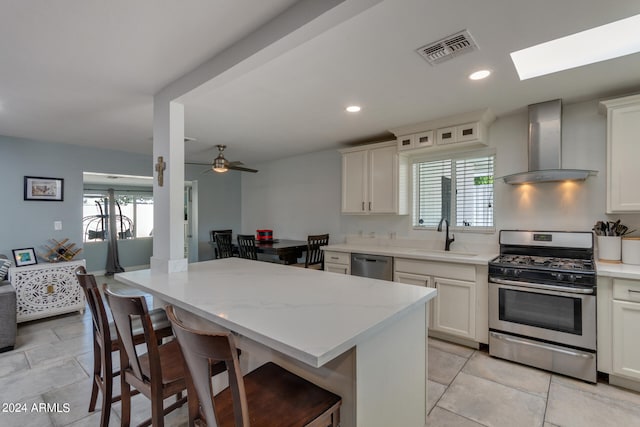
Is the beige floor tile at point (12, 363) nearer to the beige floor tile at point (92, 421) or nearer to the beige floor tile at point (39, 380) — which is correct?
the beige floor tile at point (39, 380)

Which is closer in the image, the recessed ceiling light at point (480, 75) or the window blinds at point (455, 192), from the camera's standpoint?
the recessed ceiling light at point (480, 75)

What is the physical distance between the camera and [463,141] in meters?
3.22

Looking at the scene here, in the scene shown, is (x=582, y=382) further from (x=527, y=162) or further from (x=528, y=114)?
(x=528, y=114)

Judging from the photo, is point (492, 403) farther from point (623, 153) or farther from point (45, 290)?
point (45, 290)

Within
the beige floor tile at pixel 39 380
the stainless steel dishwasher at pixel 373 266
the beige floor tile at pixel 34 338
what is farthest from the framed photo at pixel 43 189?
the stainless steel dishwasher at pixel 373 266

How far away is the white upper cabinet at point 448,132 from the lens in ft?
10.3

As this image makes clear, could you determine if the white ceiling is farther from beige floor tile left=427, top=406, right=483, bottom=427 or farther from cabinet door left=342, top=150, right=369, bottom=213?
beige floor tile left=427, top=406, right=483, bottom=427

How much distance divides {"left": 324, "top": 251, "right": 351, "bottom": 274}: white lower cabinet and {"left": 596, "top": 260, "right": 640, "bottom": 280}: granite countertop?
7.72ft

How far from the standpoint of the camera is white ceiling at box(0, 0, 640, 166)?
158cm

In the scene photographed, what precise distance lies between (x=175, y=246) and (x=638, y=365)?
3571 mm

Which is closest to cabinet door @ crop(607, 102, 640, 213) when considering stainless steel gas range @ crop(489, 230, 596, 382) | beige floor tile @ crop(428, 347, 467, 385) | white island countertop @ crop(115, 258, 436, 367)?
stainless steel gas range @ crop(489, 230, 596, 382)

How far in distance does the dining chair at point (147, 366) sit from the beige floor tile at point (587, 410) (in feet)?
7.29

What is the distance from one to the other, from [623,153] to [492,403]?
7.31 feet

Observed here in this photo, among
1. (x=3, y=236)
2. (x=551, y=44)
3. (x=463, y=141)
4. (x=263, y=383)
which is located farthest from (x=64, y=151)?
(x=551, y=44)
